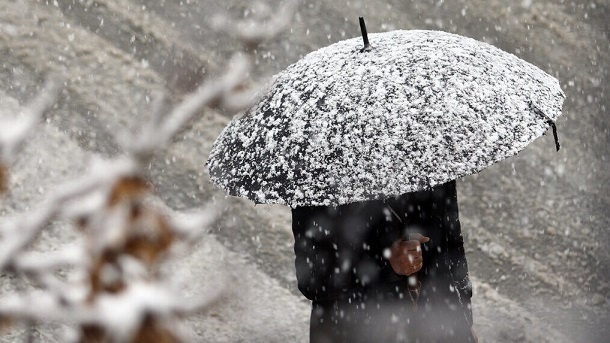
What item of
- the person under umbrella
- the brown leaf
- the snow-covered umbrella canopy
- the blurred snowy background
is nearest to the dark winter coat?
the person under umbrella

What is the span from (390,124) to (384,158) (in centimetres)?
10

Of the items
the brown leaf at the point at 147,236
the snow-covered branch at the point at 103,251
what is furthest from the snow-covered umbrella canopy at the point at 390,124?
the brown leaf at the point at 147,236

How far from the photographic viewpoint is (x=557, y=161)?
5.19 m

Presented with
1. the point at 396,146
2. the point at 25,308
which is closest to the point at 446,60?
the point at 396,146

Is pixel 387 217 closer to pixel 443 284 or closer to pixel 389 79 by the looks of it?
pixel 443 284

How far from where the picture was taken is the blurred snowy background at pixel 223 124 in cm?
480

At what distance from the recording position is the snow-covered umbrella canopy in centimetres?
167

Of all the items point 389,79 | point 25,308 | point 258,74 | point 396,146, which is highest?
point 258,74

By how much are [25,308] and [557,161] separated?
14.3 ft

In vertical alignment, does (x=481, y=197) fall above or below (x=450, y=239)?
above

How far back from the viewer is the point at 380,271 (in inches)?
80.5

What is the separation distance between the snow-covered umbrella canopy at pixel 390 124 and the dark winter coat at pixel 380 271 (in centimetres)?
31

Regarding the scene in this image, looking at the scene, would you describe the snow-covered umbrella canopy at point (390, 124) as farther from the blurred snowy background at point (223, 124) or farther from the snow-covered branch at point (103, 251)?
the blurred snowy background at point (223, 124)

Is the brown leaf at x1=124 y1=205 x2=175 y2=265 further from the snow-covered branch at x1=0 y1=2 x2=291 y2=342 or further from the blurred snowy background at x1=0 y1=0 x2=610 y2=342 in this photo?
the blurred snowy background at x1=0 y1=0 x2=610 y2=342
